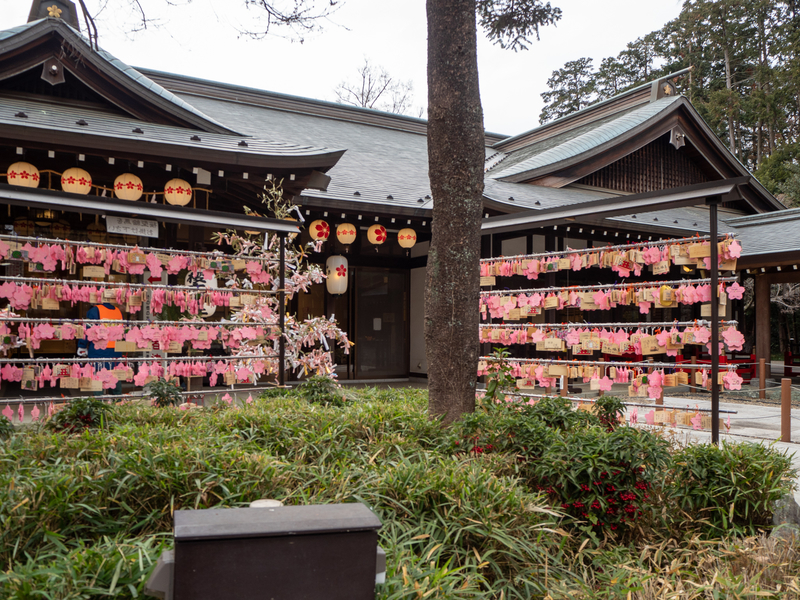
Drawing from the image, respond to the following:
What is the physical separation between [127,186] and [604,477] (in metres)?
7.58

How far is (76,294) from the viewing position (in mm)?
6031

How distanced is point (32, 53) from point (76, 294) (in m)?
5.02

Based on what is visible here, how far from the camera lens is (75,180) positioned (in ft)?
26.7

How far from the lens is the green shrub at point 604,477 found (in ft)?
10.7

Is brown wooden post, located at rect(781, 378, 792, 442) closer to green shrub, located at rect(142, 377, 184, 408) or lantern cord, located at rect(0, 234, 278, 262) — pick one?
lantern cord, located at rect(0, 234, 278, 262)

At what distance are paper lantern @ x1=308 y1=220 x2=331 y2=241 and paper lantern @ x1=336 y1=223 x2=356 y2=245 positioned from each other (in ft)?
1.00

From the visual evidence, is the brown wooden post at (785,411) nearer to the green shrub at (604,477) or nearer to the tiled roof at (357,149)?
the green shrub at (604,477)

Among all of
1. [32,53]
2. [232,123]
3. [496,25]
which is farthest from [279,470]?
[232,123]

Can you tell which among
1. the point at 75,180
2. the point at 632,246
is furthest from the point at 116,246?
the point at 632,246

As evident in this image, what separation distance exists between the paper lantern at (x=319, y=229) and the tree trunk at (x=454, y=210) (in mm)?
6289

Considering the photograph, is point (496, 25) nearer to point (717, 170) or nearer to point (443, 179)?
point (443, 179)

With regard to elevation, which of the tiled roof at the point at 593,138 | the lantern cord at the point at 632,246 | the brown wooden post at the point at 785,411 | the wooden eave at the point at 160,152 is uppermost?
the tiled roof at the point at 593,138

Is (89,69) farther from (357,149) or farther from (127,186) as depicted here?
(357,149)

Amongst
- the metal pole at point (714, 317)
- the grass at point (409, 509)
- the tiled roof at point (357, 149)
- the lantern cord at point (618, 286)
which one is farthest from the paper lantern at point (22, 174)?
the metal pole at point (714, 317)
